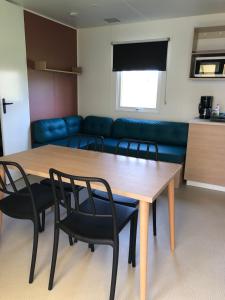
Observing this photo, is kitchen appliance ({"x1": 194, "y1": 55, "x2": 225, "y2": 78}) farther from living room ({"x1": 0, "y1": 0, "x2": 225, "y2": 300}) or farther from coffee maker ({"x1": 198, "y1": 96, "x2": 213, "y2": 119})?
coffee maker ({"x1": 198, "y1": 96, "x2": 213, "y2": 119})

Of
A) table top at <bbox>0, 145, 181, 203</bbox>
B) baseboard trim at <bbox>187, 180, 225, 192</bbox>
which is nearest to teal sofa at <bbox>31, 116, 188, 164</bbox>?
baseboard trim at <bbox>187, 180, 225, 192</bbox>

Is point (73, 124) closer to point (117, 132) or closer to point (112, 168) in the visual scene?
point (117, 132)

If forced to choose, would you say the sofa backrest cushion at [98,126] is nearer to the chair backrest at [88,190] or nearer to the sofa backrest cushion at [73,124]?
the sofa backrest cushion at [73,124]

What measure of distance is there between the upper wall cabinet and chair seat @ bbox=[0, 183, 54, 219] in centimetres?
283

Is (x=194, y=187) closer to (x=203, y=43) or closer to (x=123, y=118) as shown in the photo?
(x=123, y=118)

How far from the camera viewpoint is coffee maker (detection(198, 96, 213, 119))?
3.61 metres

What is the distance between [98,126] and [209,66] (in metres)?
2.10

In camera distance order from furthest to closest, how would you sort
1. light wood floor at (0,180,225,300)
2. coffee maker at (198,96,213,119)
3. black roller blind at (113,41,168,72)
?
1. black roller blind at (113,41,168,72)
2. coffee maker at (198,96,213,119)
3. light wood floor at (0,180,225,300)

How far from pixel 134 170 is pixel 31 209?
2.77ft

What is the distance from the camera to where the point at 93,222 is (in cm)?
167

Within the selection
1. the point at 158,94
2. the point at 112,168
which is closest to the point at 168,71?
the point at 158,94

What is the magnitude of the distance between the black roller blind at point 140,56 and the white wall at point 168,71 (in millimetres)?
101

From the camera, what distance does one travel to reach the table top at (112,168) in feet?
5.14

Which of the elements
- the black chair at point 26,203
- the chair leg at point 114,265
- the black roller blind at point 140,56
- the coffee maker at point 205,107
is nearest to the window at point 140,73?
the black roller blind at point 140,56
